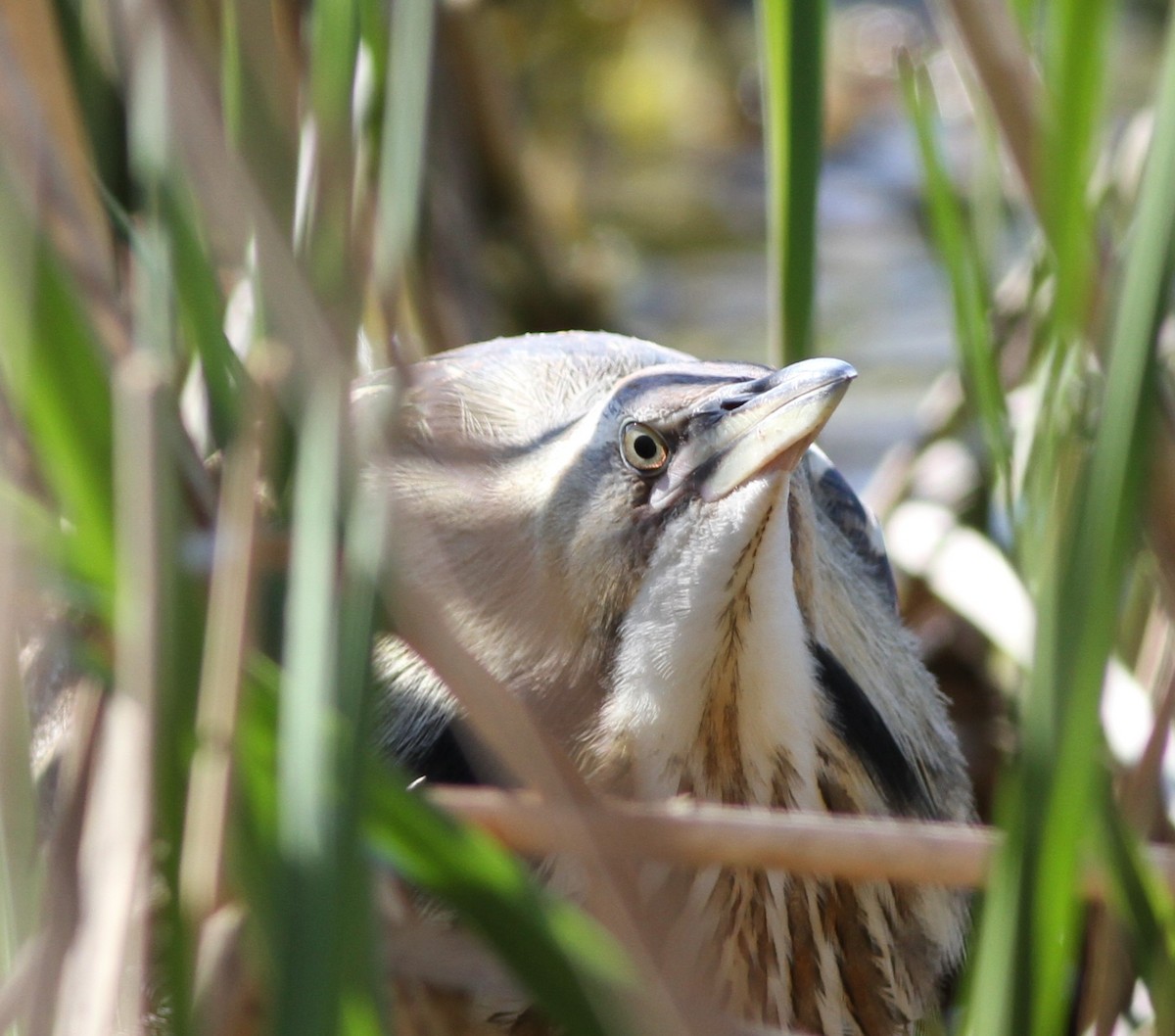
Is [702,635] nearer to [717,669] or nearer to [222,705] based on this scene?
[717,669]

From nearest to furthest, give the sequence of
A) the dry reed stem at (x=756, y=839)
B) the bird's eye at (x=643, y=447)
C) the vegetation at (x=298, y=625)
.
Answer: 1. the vegetation at (x=298, y=625)
2. the dry reed stem at (x=756, y=839)
3. the bird's eye at (x=643, y=447)

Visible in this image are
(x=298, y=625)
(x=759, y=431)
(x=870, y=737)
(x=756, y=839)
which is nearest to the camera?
(x=298, y=625)

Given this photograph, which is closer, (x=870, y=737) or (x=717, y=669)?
(x=717, y=669)

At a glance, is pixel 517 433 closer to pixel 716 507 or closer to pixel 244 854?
pixel 716 507

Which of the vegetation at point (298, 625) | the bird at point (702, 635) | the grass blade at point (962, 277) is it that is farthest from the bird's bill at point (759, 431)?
the grass blade at point (962, 277)

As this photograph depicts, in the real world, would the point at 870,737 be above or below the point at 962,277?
below

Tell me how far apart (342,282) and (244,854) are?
235 millimetres

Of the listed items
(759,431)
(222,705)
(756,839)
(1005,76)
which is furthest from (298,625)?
(1005,76)

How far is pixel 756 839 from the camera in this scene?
0.73 meters

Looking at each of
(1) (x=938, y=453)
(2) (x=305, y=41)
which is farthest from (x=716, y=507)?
(1) (x=938, y=453)

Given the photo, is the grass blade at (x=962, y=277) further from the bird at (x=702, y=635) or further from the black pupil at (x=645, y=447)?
the black pupil at (x=645, y=447)

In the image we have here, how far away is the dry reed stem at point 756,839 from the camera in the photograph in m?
0.73

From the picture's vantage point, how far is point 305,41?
1473 millimetres

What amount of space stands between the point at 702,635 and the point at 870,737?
0.20 meters
